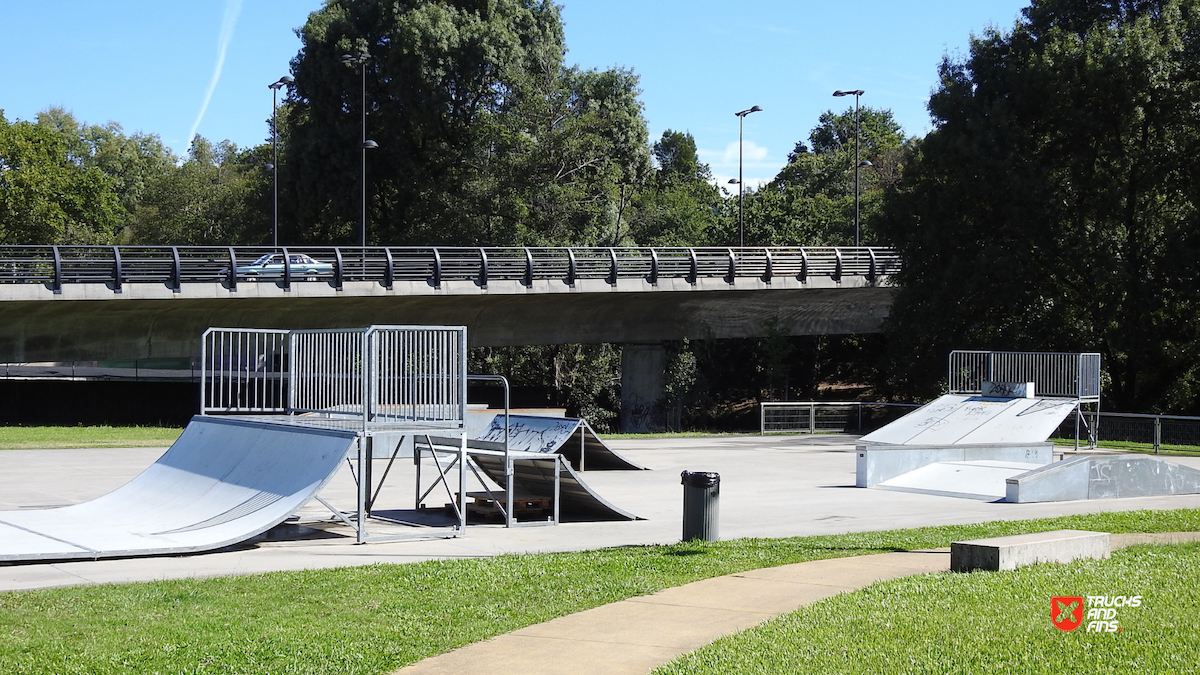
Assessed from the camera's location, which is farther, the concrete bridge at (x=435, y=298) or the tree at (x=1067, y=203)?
the tree at (x=1067, y=203)

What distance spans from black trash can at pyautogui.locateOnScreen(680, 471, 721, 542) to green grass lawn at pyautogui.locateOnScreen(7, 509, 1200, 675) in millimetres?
254

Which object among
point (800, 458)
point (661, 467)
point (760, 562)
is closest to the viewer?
point (760, 562)

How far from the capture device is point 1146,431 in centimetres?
3272

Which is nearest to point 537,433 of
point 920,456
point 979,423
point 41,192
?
point 920,456

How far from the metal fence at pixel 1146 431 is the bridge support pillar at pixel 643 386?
20760 mm

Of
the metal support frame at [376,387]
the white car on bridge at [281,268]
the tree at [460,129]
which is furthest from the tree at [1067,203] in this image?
the metal support frame at [376,387]

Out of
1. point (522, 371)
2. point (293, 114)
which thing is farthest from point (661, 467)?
point (293, 114)

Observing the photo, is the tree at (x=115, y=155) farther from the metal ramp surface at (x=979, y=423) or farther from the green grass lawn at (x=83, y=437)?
the metal ramp surface at (x=979, y=423)

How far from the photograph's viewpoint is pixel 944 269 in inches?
1672

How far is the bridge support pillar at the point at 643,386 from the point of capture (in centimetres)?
5109

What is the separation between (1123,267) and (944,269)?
→ 6126mm

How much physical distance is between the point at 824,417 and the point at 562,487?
25.8 metres

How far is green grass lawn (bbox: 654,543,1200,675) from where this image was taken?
22.4ft

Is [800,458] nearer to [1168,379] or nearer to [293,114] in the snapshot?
[1168,379]
